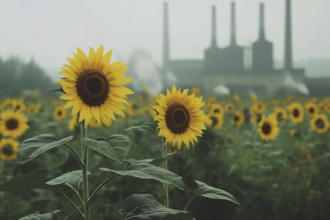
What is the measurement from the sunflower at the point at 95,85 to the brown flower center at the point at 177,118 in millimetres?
302

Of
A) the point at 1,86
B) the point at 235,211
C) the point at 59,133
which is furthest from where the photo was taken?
the point at 1,86

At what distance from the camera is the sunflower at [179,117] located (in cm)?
168

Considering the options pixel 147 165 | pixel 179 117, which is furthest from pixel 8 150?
pixel 147 165

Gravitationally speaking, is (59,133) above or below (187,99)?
below

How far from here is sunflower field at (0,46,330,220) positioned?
119cm

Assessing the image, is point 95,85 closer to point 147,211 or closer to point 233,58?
point 147,211

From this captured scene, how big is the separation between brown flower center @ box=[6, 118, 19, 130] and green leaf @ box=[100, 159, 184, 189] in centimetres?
340

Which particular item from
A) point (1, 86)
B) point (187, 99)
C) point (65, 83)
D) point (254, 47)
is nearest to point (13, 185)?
point (65, 83)

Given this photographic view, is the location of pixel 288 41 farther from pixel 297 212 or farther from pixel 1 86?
pixel 297 212

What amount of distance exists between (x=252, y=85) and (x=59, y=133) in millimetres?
22146

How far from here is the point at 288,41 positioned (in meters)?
24.9

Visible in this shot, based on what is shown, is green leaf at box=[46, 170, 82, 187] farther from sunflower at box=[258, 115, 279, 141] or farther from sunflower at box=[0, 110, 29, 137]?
sunflower at box=[258, 115, 279, 141]

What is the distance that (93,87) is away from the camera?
56.2 inches

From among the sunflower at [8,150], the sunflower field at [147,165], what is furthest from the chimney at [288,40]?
the sunflower at [8,150]
